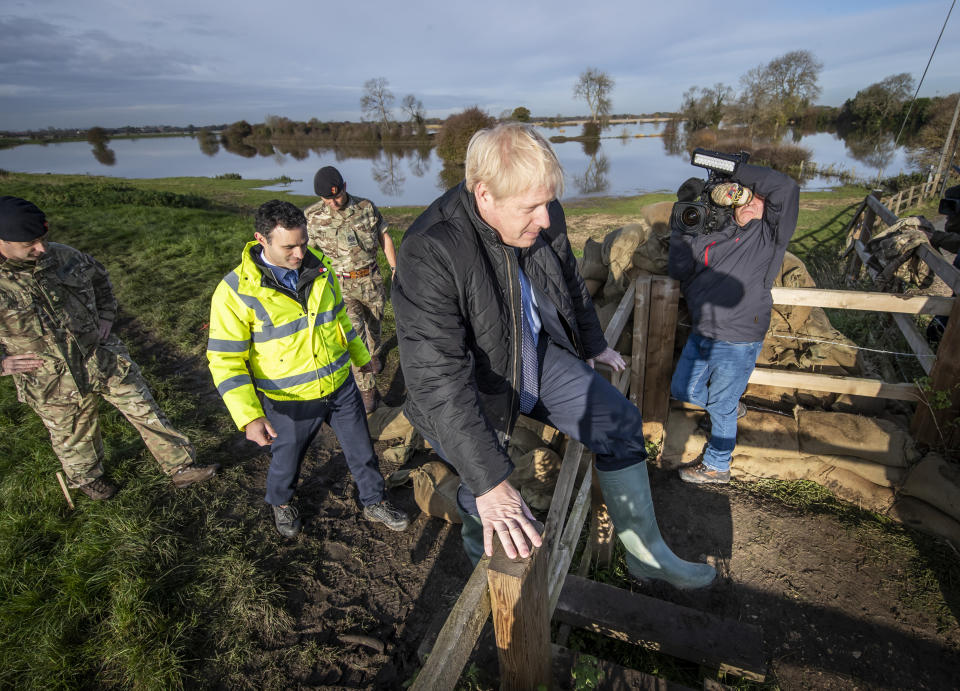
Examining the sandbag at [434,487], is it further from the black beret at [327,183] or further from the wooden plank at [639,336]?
the black beret at [327,183]

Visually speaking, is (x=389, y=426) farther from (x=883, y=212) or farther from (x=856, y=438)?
(x=883, y=212)

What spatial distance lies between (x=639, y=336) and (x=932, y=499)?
215cm

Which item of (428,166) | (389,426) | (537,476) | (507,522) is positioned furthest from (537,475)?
(428,166)

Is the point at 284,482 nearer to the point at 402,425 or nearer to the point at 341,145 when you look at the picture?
the point at 402,425

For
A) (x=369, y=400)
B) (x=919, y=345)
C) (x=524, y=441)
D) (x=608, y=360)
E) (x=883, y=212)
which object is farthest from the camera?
(x=883, y=212)

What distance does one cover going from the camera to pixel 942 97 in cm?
2597

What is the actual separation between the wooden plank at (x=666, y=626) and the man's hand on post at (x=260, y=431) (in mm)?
1815

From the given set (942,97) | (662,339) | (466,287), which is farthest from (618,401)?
(942,97)

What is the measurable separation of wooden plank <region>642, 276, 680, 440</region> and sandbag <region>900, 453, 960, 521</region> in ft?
5.31

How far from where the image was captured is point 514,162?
141 centimetres

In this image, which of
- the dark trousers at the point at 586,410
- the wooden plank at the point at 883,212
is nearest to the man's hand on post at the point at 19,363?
→ the dark trousers at the point at 586,410

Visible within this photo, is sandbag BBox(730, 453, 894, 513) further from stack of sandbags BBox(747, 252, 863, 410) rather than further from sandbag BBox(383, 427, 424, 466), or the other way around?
sandbag BBox(383, 427, 424, 466)

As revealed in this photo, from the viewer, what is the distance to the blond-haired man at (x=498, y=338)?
A: 4.75ft

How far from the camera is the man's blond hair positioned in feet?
4.62
